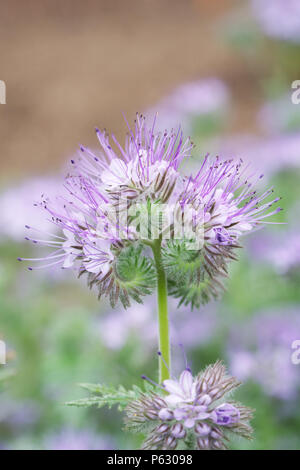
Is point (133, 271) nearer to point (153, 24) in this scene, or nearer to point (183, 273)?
point (183, 273)

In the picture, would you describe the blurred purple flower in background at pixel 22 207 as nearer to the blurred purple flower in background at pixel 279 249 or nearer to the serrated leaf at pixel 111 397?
the blurred purple flower in background at pixel 279 249

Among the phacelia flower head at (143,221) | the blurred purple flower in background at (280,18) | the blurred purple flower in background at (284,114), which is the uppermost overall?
the blurred purple flower in background at (280,18)

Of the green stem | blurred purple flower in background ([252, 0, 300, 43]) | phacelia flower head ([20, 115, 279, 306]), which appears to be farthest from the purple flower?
blurred purple flower in background ([252, 0, 300, 43])

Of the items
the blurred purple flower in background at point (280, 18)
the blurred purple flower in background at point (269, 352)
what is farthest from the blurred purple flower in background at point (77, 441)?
the blurred purple flower in background at point (280, 18)

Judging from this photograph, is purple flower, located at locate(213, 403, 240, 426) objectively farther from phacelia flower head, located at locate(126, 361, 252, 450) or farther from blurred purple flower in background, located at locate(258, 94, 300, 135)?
blurred purple flower in background, located at locate(258, 94, 300, 135)

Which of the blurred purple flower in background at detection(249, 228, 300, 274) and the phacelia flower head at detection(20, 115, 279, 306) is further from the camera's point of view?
the blurred purple flower in background at detection(249, 228, 300, 274)

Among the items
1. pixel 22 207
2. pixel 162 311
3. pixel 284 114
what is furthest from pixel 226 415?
pixel 284 114
